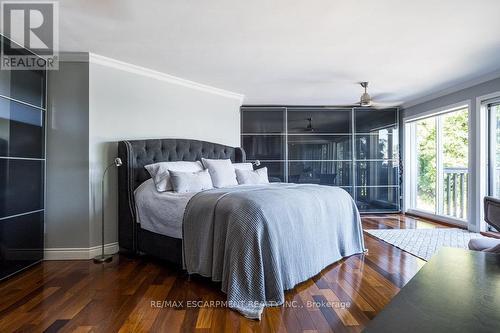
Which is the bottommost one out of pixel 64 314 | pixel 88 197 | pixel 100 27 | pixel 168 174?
pixel 64 314

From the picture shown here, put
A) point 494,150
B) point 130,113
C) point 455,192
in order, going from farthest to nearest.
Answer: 1. point 455,192
2. point 494,150
3. point 130,113

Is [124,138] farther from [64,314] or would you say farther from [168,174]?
[64,314]

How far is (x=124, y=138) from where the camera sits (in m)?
3.37

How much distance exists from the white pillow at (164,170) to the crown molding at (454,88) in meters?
4.21

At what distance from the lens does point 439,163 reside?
16.8ft

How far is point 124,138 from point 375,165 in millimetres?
5002

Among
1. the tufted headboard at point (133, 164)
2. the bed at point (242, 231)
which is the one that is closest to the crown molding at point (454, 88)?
the bed at point (242, 231)

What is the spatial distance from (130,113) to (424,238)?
4.26 m

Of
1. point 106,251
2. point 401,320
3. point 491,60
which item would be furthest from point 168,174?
point 491,60

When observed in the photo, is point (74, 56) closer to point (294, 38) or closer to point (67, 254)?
point (67, 254)

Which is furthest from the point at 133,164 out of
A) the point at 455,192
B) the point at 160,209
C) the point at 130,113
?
the point at 455,192

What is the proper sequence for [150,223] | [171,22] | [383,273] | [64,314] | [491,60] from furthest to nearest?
1. [491,60]
2. [150,223]
3. [383,273]
4. [171,22]
5. [64,314]

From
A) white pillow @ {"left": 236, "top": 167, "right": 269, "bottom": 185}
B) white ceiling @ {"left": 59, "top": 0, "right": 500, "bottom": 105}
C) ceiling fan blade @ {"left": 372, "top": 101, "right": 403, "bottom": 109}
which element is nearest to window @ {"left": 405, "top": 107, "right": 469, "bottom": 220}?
ceiling fan blade @ {"left": 372, "top": 101, "right": 403, "bottom": 109}

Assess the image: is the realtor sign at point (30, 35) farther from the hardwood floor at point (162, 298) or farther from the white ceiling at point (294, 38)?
the hardwood floor at point (162, 298)
